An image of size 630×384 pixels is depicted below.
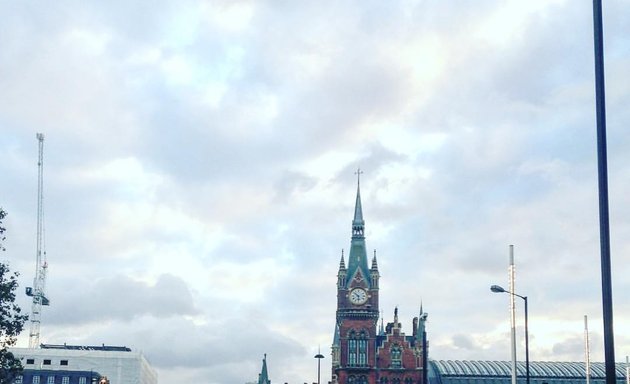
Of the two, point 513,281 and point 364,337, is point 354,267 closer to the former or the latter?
point 364,337

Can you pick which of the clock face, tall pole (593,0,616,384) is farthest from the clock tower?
tall pole (593,0,616,384)

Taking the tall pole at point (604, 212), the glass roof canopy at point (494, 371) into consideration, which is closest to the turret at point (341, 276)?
the glass roof canopy at point (494, 371)

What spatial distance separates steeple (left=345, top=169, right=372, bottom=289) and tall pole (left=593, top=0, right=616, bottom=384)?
471 ft

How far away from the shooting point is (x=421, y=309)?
182750 millimetres

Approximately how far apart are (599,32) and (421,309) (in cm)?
15789

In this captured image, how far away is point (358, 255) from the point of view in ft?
572

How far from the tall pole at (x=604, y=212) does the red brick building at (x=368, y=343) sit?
139 metres

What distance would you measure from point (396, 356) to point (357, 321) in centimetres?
874

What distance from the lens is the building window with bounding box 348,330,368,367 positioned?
16575 centimetres

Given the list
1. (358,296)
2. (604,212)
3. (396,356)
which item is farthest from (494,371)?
(604,212)

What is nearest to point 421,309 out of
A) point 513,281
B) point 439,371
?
point 439,371

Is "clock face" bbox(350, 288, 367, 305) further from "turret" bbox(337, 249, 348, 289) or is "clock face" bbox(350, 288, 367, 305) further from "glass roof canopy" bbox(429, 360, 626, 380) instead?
"glass roof canopy" bbox(429, 360, 626, 380)

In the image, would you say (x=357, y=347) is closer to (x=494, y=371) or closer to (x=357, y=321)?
(x=357, y=321)

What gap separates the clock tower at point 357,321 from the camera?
165375 mm
